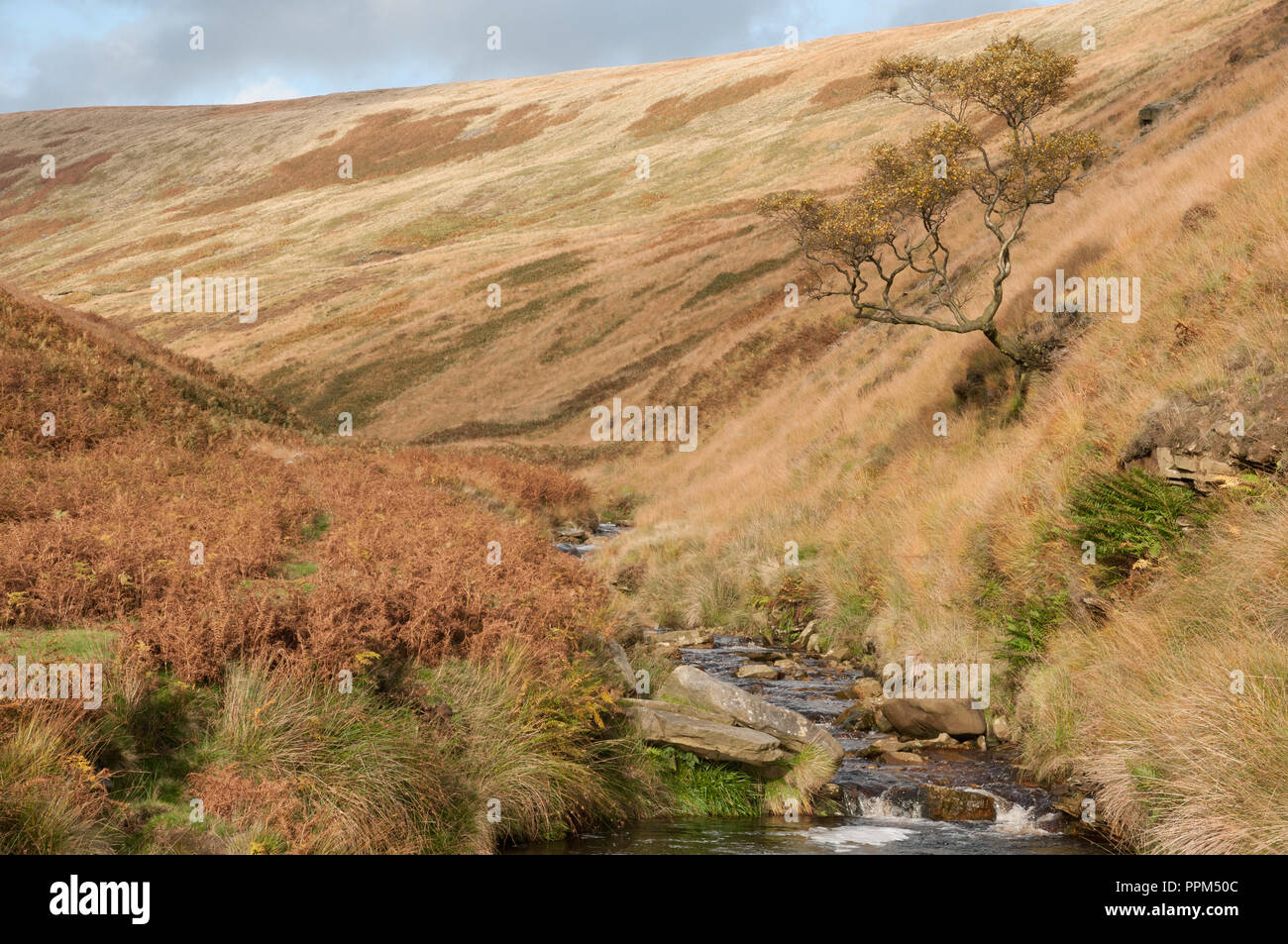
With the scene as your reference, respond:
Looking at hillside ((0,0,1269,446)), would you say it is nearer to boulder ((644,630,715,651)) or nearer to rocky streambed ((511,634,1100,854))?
boulder ((644,630,715,651))

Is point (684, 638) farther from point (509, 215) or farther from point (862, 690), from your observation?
point (509, 215)

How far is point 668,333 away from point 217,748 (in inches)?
1942

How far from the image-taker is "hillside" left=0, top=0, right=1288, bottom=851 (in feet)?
26.9

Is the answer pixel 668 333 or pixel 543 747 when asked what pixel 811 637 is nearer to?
pixel 543 747

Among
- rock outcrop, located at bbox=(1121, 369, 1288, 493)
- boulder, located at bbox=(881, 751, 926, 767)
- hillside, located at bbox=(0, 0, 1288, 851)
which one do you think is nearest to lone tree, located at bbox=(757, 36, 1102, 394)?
hillside, located at bbox=(0, 0, 1288, 851)

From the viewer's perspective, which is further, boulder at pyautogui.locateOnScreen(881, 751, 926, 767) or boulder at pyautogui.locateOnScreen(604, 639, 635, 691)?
boulder at pyautogui.locateOnScreen(604, 639, 635, 691)

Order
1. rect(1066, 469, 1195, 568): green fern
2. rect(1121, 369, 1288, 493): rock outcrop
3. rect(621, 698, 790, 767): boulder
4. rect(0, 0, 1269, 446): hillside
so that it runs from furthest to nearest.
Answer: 1. rect(0, 0, 1269, 446): hillside
2. rect(1066, 469, 1195, 568): green fern
3. rect(621, 698, 790, 767): boulder
4. rect(1121, 369, 1288, 493): rock outcrop

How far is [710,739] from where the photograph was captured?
9133mm

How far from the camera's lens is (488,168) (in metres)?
113

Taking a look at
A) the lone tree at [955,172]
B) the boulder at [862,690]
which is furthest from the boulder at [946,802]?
the lone tree at [955,172]

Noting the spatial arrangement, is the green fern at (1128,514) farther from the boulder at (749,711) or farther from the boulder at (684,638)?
the boulder at (684,638)

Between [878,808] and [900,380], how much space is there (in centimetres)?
1539

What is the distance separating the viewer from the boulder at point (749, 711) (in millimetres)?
9516

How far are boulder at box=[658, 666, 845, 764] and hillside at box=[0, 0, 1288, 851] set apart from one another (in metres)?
2.18
